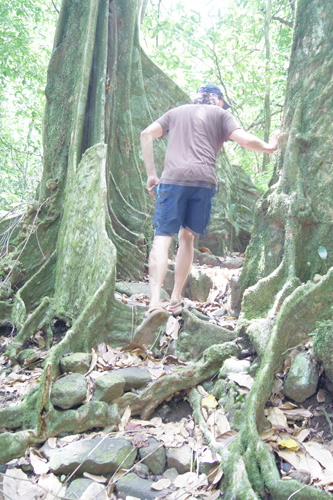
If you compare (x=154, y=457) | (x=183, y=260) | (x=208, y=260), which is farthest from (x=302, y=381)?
(x=208, y=260)

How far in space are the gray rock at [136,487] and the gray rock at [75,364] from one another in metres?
0.93

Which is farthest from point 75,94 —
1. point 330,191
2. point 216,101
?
point 330,191

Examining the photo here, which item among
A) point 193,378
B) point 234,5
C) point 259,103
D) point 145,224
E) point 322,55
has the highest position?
point 234,5

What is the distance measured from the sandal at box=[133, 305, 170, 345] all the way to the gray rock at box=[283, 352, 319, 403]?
1.20 meters

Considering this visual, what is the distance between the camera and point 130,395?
2.86 meters

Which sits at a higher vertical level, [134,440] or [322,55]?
[322,55]

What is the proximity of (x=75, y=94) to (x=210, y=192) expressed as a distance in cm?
285

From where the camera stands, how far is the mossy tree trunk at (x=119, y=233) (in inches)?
104

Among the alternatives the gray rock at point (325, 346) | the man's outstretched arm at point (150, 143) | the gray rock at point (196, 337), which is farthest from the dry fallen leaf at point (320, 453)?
the man's outstretched arm at point (150, 143)

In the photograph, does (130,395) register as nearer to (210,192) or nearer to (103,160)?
(210,192)

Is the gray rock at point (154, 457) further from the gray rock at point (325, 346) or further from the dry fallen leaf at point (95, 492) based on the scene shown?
the gray rock at point (325, 346)

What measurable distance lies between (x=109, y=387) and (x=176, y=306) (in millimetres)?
1404

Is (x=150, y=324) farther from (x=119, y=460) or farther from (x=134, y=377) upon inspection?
(x=119, y=460)

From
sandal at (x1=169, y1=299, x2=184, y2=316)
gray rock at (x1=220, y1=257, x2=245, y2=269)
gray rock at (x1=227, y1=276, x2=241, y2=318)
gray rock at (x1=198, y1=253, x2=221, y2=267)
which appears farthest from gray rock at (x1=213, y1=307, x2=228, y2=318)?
gray rock at (x1=198, y1=253, x2=221, y2=267)
